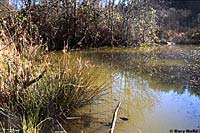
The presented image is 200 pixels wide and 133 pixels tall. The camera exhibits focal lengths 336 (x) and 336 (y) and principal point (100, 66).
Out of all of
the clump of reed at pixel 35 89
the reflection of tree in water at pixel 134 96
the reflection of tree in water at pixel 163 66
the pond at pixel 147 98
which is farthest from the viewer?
the reflection of tree in water at pixel 163 66

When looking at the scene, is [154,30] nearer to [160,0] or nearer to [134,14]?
[134,14]

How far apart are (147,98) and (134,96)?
0.63 feet

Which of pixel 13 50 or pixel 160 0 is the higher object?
pixel 160 0

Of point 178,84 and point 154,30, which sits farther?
point 154,30

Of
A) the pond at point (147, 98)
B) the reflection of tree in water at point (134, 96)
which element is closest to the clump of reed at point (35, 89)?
the pond at point (147, 98)

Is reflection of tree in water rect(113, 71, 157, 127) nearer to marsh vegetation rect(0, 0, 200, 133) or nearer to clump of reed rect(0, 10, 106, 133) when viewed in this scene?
marsh vegetation rect(0, 0, 200, 133)

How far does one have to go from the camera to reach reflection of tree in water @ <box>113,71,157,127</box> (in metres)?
4.19

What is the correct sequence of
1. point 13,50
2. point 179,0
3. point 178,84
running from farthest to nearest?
point 179,0 < point 178,84 < point 13,50

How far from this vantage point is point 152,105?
450 centimetres

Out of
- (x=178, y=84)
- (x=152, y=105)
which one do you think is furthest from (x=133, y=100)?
(x=178, y=84)

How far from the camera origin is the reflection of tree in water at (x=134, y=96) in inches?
165

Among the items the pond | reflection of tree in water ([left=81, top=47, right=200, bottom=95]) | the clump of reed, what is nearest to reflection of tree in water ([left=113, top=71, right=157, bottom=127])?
the pond

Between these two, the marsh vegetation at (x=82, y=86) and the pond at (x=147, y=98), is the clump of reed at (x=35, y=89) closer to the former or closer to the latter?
the marsh vegetation at (x=82, y=86)

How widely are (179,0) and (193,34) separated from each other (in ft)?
17.1
